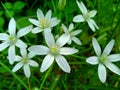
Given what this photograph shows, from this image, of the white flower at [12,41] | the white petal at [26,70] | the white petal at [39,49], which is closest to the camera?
the white petal at [39,49]

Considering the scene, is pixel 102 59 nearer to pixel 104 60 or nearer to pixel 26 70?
pixel 104 60

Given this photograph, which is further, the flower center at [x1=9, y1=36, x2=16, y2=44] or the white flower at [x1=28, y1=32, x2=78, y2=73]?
the flower center at [x1=9, y1=36, x2=16, y2=44]

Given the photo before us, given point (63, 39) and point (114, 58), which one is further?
point (114, 58)

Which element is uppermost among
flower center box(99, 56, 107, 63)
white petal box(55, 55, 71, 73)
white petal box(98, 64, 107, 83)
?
white petal box(55, 55, 71, 73)

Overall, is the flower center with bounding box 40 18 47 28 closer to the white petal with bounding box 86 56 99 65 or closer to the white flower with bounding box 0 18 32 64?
the white flower with bounding box 0 18 32 64

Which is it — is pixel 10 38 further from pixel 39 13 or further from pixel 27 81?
pixel 27 81

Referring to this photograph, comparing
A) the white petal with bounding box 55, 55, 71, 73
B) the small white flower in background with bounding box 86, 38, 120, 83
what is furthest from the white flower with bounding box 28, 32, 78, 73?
the small white flower in background with bounding box 86, 38, 120, 83

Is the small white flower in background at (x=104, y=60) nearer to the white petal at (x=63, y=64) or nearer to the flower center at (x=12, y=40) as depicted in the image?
the white petal at (x=63, y=64)

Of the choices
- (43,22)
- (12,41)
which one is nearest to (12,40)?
(12,41)

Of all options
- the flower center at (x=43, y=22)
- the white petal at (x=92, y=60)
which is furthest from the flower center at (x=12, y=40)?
the white petal at (x=92, y=60)
